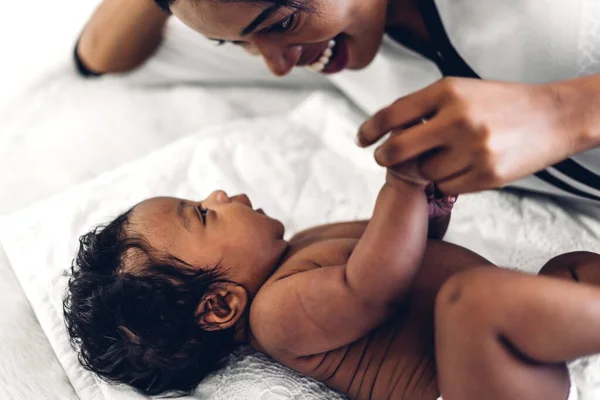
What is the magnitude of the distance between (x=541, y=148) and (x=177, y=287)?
0.44 meters

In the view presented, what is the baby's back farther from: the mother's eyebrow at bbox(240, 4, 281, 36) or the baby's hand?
the mother's eyebrow at bbox(240, 4, 281, 36)

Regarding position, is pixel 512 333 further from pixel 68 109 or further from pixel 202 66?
pixel 68 109

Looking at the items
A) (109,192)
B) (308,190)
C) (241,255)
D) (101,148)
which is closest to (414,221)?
(241,255)

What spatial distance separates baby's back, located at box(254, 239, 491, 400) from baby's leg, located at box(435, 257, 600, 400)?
7 centimetres

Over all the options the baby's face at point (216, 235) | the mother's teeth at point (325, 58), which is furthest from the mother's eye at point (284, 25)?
the baby's face at point (216, 235)

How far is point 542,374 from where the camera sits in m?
0.62

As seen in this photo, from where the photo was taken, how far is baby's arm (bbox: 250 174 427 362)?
2.13ft

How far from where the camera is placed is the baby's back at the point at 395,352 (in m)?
0.71

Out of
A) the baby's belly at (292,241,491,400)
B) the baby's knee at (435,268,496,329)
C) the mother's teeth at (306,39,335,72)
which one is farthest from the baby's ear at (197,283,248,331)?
the mother's teeth at (306,39,335,72)

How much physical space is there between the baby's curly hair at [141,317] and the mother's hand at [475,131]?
0.31m

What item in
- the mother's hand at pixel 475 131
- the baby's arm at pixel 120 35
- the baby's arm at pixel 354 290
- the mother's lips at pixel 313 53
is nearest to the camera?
the mother's hand at pixel 475 131

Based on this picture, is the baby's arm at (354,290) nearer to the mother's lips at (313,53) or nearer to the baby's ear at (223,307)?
the baby's ear at (223,307)

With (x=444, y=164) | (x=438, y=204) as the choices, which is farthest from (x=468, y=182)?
(x=438, y=204)

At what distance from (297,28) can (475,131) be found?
1.06ft
